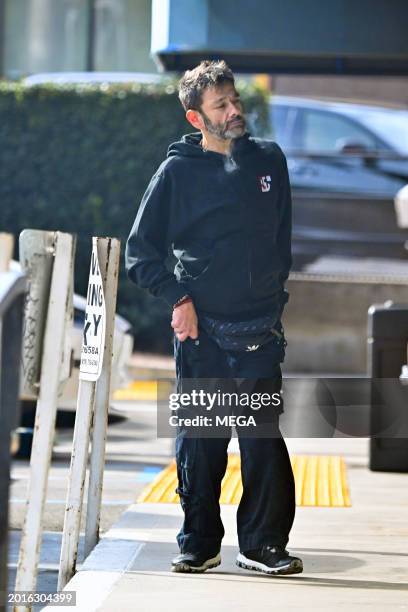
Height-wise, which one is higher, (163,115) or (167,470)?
(163,115)

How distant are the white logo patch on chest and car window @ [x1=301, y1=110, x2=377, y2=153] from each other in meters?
12.3

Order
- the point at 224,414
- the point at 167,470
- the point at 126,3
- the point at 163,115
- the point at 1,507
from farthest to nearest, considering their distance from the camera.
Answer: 1. the point at 126,3
2. the point at 163,115
3. the point at 167,470
4. the point at 224,414
5. the point at 1,507

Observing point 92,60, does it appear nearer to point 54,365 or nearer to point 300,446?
point 300,446

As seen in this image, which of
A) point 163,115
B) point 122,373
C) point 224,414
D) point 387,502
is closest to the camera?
point 224,414

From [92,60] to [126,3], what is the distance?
1.04 metres

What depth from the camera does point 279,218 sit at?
5781 millimetres

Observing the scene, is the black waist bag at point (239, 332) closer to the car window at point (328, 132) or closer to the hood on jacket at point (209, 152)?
the hood on jacket at point (209, 152)

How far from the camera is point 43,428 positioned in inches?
194

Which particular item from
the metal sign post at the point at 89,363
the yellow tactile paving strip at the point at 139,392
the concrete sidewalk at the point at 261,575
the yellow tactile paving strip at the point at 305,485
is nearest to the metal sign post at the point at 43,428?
the concrete sidewalk at the point at 261,575

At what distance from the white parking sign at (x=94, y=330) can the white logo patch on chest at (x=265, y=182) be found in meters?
0.73

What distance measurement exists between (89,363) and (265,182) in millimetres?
975

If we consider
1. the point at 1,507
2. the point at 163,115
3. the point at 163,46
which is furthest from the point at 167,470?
the point at 163,115

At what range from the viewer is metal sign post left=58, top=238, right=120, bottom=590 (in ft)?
18.6

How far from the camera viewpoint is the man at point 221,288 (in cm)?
564
